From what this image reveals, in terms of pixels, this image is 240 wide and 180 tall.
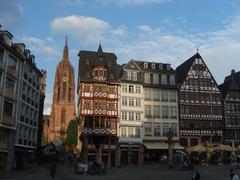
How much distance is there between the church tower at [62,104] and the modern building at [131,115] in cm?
6410

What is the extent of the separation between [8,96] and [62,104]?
83.2 meters

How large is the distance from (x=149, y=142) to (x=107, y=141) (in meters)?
7.54

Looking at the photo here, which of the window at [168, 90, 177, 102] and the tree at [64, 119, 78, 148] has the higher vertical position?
the window at [168, 90, 177, 102]

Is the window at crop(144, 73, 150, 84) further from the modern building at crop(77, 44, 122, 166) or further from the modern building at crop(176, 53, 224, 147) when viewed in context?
the modern building at crop(176, 53, 224, 147)

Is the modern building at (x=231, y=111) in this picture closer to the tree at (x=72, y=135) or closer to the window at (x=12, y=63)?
the window at (x=12, y=63)

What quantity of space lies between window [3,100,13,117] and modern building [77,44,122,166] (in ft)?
53.0

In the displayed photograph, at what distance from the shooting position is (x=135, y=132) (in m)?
59.5

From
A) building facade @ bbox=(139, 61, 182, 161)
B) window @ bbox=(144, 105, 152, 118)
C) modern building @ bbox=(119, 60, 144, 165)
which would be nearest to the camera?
modern building @ bbox=(119, 60, 144, 165)

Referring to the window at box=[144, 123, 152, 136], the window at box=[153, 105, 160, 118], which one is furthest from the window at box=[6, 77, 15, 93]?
the window at box=[153, 105, 160, 118]

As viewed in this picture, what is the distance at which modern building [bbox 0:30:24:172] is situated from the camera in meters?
39.3

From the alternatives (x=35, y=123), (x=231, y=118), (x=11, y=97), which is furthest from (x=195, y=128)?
(x=11, y=97)

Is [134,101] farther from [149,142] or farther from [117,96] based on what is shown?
[149,142]

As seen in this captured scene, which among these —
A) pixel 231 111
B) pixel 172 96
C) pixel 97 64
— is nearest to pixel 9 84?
pixel 97 64

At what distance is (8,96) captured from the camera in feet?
134
